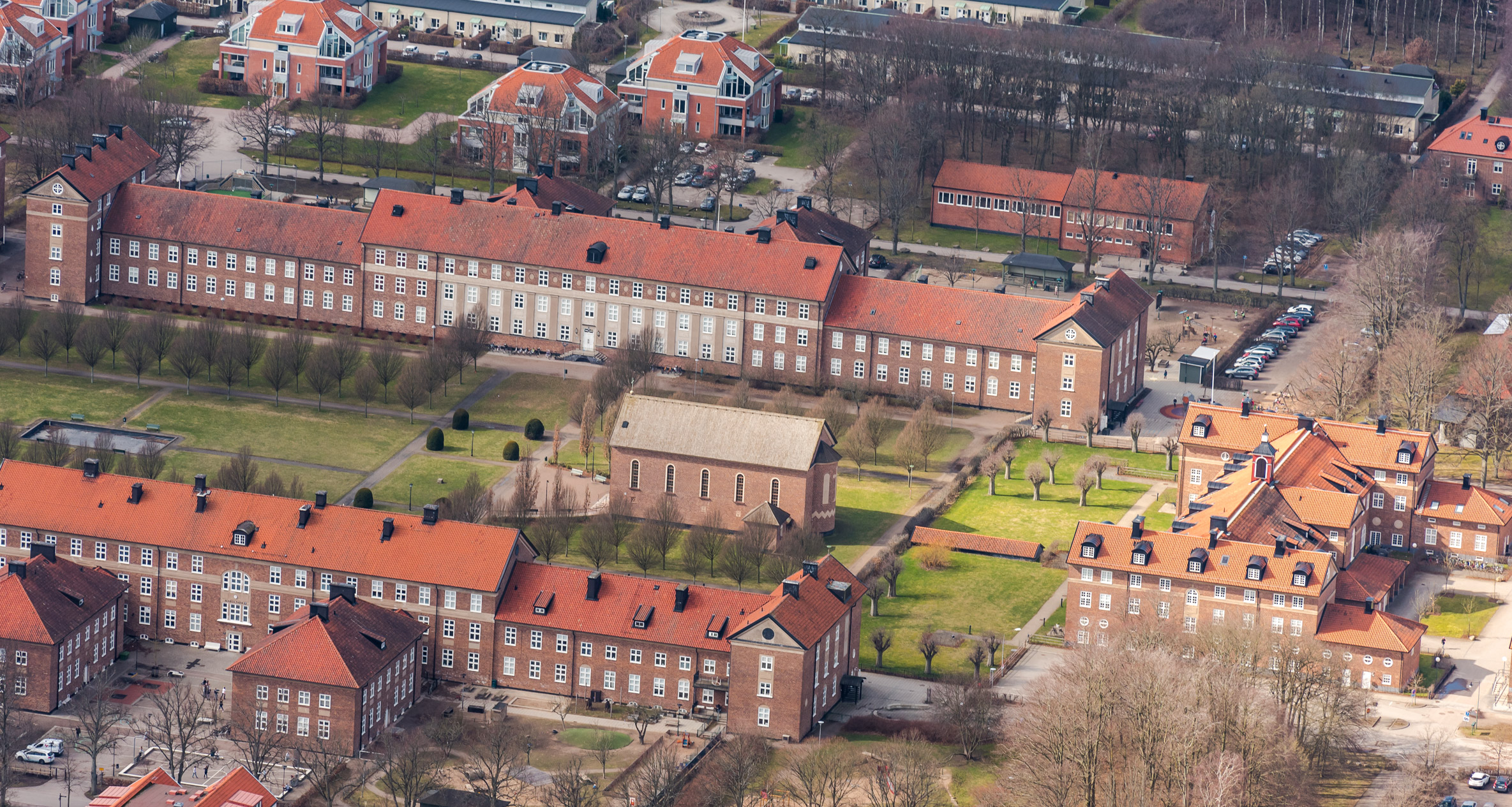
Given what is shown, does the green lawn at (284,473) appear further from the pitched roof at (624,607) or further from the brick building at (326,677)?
the brick building at (326,677)

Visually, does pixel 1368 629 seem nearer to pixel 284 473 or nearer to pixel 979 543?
pixel 979 543

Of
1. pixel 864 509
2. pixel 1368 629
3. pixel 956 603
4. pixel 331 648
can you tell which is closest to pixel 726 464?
pixel 864 509

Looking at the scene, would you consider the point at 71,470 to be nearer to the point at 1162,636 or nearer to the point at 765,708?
the point at 765,708

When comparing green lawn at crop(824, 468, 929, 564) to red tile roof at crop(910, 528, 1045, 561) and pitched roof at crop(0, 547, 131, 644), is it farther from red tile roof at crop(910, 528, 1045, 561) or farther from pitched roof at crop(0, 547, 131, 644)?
pitched roof at crop(0, 547, 131, 644)

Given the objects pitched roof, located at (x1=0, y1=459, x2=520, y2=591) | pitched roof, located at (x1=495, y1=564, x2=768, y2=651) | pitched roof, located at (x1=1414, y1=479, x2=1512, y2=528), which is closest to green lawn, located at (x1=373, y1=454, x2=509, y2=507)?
pitched roof, located at (x1=0, y1=459, x2=520, y2=591)

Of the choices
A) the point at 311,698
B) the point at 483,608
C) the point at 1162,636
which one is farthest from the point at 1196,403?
the point at 311,698

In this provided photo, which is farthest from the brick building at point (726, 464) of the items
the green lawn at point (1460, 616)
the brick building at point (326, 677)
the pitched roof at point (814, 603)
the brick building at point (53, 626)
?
the green lawn at point (1460, 616)
